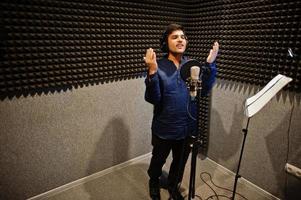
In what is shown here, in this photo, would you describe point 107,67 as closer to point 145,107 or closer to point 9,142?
point 145,107

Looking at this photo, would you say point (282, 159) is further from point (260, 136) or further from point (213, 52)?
point (213, 52)

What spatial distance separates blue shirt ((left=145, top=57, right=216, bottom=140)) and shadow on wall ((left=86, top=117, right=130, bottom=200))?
0.80m

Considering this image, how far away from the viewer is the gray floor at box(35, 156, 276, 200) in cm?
234

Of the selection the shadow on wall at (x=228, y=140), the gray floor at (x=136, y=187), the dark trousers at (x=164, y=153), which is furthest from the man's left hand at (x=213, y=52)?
the gray floor at (x=136, y=187)

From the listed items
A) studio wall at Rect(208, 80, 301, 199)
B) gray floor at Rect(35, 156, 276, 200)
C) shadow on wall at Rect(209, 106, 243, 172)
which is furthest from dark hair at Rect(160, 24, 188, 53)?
gray floor at Rect(35, 156, 276, 200)

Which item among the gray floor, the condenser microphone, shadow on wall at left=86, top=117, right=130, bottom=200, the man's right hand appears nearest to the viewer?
the condenser microphone

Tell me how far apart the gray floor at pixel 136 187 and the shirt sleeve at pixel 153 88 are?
1.17 metres

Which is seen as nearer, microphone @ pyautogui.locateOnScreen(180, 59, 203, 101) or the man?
microphone @ pyautogui.locateOnScreen(180, 59, 203, 101)

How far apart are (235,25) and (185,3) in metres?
0.86

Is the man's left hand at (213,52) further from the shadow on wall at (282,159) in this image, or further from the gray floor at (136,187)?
the gray floor at (136,187)

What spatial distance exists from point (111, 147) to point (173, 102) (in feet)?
3.90

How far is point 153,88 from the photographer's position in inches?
69.8

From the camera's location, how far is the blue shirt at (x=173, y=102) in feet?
6.23

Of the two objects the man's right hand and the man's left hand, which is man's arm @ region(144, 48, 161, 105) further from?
the man's left hand
